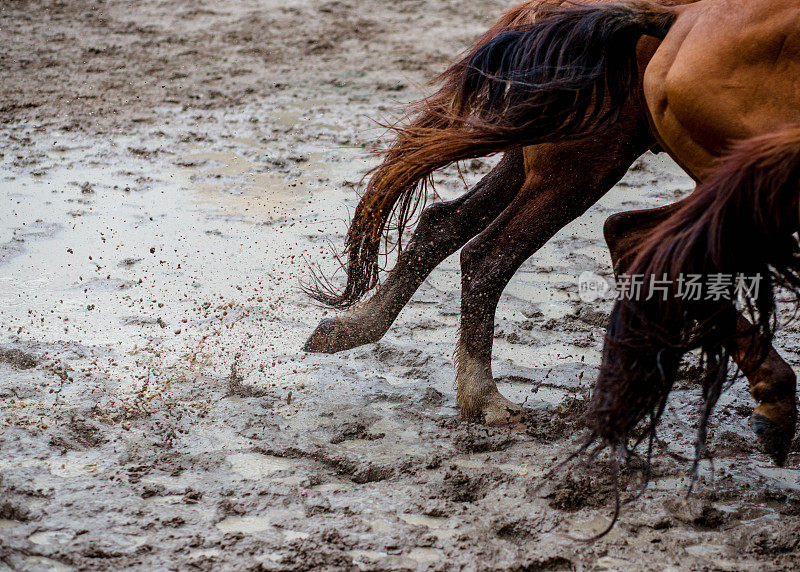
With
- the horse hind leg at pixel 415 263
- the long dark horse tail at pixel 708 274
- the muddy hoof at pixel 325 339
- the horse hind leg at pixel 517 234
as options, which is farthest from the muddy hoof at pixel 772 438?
the muddy hoof at pixel 325 339

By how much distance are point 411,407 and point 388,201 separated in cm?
75

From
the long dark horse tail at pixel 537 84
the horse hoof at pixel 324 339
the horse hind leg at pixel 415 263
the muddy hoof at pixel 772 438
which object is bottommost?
the muddy hoof at pixel 772 438

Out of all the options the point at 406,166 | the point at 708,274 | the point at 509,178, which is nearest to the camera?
the point at 708,274

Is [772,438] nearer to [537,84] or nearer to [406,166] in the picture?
[537,84]

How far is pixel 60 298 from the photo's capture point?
12.7 ft

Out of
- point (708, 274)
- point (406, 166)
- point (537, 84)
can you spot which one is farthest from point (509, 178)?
point (708, 274)

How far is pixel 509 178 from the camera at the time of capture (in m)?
3.26

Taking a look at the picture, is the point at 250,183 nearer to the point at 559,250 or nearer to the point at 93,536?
the point at 559,250

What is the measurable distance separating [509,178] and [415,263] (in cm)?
47

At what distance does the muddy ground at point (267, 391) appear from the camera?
7.84 feet

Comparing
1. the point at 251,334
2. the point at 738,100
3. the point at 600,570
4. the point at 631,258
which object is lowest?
the point at 600,570

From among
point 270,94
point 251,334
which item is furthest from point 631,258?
point 270,94

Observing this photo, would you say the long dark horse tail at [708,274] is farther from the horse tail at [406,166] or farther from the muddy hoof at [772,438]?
the horse tail at [406,166]

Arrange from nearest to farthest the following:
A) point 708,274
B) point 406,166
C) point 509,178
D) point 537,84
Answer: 1. point 708,274
2. point 537,84
3. point 406,166
4. point 509,178
